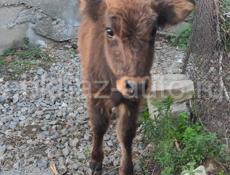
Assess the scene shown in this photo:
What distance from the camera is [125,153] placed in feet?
15.0

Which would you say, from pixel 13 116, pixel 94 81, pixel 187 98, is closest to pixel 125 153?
pixel 94 81

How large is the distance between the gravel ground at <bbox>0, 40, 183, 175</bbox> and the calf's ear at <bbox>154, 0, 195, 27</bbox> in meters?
1.47

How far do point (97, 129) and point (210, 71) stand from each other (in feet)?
4.22

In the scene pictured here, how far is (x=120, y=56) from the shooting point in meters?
3.69

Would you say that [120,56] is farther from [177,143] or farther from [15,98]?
[15,98]

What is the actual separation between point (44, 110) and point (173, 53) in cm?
209

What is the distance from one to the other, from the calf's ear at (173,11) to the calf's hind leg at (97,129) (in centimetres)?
97

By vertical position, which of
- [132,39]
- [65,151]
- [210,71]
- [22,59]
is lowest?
[65,151]

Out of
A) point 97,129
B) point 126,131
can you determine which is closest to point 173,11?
point 126,131

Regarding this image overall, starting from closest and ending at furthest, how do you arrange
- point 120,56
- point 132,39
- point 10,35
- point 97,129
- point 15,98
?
point 132,39 < point 120,56 < point 97,129 < point 15,98 < point 10,35

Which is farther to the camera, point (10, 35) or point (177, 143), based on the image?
point (10, 35)

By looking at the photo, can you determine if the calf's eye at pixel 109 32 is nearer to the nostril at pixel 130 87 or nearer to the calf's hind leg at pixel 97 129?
the nostril at pixel 130 87

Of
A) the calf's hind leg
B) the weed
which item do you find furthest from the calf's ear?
the weed

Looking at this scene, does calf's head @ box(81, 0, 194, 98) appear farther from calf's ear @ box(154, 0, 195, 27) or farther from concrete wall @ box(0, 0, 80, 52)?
concrete wall @ box(0, 0, 80, 52)
